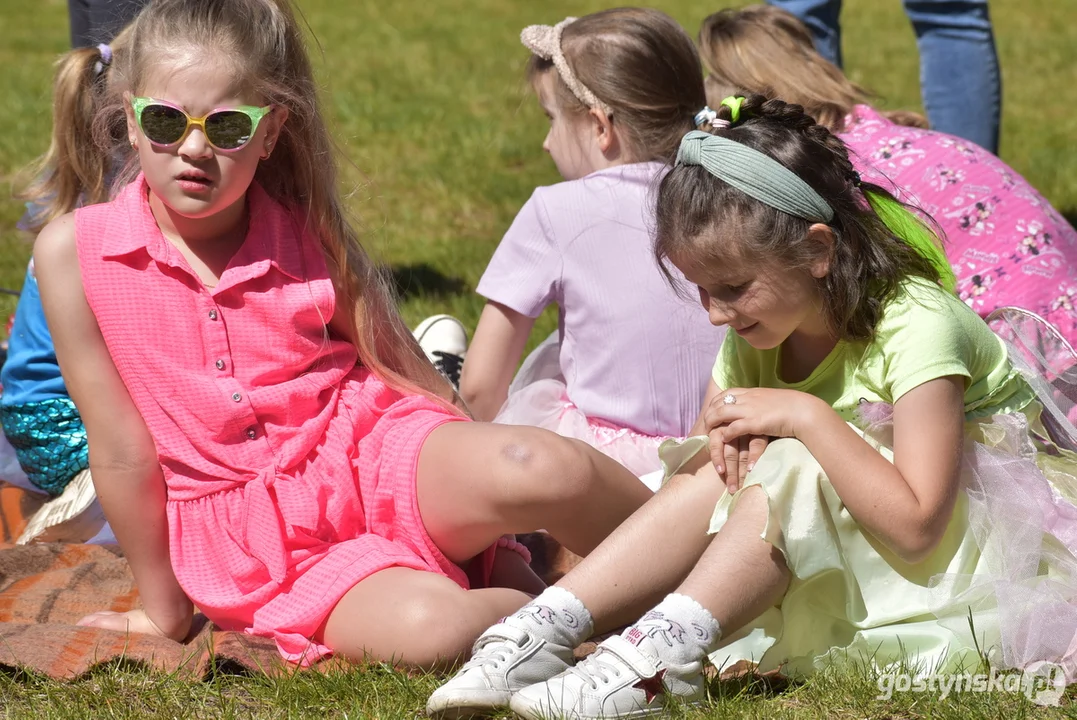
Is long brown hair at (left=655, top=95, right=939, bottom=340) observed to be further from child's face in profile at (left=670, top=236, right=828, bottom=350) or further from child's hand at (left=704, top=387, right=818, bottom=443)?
child's hand at (left=704, top=387, right=818, bottom=443)

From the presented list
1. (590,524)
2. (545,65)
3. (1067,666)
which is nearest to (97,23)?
(545,65)

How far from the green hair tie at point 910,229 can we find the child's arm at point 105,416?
1530 mm

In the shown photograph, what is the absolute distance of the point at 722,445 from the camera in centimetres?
254

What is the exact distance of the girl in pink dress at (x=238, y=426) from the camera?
269 centimetres

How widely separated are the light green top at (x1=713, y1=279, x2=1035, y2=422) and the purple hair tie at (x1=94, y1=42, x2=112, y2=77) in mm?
1810

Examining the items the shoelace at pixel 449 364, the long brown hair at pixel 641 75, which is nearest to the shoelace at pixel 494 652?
the long brown hair at pixel 641 75

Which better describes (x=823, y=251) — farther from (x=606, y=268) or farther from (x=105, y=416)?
(x=105, y=416)

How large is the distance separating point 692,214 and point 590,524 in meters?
0.71

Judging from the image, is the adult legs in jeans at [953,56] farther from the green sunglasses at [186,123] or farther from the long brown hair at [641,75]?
the green sunglasses at [186,123]

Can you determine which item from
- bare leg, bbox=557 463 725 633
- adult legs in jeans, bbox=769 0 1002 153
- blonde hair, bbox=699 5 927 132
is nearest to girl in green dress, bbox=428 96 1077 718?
bare leg, bbox=557 463 725 633

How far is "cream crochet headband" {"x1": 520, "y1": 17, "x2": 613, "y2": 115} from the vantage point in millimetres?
3479

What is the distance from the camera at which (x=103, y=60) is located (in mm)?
3451

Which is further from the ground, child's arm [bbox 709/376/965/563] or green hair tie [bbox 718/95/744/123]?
green hair tie [bbox 718/95/744/123]

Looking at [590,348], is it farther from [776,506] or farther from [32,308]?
[32,308]
